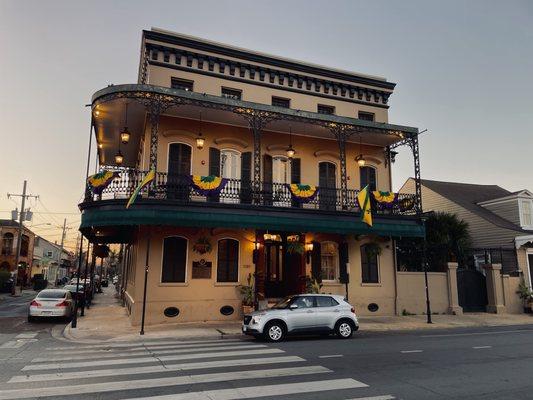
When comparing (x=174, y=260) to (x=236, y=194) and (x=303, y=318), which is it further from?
(x=303, y=318)

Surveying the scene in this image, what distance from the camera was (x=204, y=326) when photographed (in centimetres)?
1593

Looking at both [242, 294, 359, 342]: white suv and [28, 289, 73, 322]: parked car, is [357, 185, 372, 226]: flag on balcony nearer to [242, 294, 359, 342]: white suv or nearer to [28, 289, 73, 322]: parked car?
[242, 294, 359, 342]: white suv

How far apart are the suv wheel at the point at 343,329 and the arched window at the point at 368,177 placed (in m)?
9.56

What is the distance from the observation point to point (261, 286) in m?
18.7

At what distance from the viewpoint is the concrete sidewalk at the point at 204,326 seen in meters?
13.8

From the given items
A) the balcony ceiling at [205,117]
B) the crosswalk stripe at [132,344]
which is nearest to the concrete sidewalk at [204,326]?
the crosswalk stripe at [132,344]

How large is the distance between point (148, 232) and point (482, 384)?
40.2 feet

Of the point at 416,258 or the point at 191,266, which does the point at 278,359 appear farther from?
the point at 416,258

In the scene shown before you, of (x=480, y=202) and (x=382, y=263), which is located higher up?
(x=480, y=202)

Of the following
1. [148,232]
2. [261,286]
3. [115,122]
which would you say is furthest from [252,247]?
[115,122]

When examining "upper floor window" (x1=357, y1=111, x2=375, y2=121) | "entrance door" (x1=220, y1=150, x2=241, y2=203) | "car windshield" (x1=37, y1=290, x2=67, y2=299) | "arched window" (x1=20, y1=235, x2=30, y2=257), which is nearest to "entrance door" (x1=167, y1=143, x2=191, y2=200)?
"entrance door" (x1=220, y1=150, x2=241, y2=203)

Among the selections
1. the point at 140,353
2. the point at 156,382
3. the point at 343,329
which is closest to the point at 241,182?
the point at 343,329

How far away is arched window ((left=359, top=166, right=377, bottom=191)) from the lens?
21516 millimetres

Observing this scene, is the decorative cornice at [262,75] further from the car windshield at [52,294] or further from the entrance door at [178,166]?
the car windshield at [52,294]
